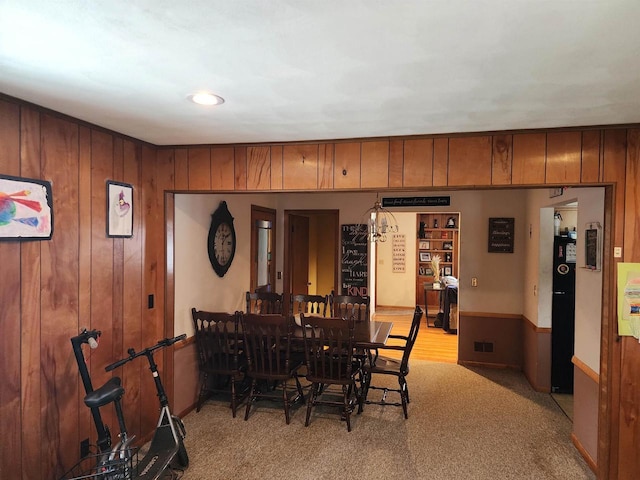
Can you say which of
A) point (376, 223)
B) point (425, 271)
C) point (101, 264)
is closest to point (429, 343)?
point (376, 223)

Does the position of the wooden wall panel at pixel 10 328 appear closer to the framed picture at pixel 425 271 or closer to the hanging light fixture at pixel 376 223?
the hanging light fixture at pixel 376 223

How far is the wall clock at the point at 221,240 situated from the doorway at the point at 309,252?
154 cm

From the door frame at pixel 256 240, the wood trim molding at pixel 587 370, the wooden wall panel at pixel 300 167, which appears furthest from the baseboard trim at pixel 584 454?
the door frame at pixel 256 240

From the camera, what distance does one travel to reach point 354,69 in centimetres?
163

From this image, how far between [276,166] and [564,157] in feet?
6.27

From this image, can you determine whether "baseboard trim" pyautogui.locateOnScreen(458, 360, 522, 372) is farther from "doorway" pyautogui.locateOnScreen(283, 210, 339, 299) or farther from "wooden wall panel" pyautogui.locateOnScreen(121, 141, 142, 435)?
"wooden wall panel" pyautogui.locateOnScreen(121, 141, 142, 435)

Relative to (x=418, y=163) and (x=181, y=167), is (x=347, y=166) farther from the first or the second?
(x=181, y=167)

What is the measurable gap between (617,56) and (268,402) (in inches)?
146

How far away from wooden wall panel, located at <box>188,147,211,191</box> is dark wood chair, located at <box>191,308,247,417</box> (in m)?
1.13

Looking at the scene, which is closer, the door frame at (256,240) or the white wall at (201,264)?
the white wall at (201,264)

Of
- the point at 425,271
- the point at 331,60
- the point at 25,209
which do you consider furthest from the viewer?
the point at 425,271

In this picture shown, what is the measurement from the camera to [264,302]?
4.95 metres

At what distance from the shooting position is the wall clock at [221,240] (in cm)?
406

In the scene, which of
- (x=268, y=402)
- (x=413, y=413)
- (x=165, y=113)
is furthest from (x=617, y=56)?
(x=268, y=402)
